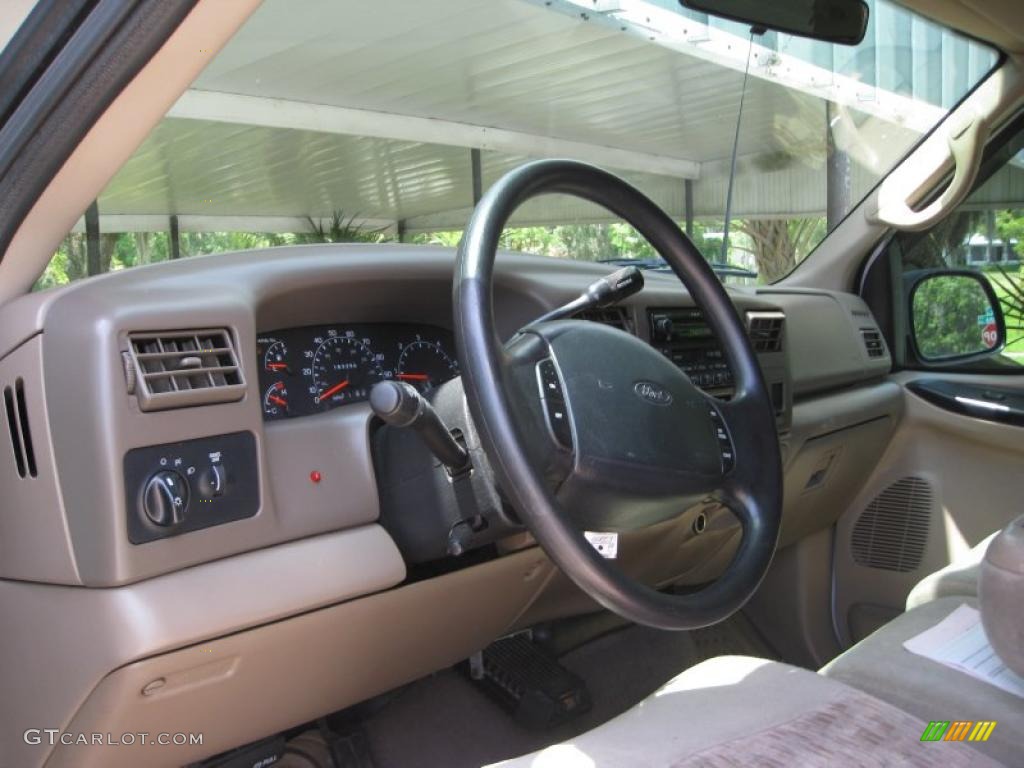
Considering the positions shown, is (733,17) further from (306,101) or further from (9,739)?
(9,739)

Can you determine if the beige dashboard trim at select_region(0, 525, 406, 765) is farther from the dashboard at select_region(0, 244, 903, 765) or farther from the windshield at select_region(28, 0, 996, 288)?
the windshield at select_region(28, 0, 996, 288)

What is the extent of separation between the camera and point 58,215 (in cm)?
138

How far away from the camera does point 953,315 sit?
2.97 m

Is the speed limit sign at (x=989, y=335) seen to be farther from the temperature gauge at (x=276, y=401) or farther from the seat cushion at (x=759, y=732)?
the temperature gauge at (x=276, y=401)

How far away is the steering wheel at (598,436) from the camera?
1147 millimetres

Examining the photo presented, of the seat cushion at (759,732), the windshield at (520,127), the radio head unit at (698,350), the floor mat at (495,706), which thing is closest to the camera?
the seat cushion at (759,732)

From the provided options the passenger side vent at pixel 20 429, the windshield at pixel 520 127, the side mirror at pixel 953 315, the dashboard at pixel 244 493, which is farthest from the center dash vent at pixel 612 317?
the side mirror at pixel 953 315

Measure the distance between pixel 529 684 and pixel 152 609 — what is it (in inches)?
50.3

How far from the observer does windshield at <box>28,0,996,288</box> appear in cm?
172

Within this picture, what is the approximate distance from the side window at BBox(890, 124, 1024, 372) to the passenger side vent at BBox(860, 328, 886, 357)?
15 cm

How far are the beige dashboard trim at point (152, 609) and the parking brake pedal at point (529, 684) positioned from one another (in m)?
0.92

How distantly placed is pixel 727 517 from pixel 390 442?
1100 millimetres

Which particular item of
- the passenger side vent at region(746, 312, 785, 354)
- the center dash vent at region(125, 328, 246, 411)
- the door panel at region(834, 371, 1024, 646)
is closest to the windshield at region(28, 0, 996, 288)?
the passenger side vent at region(746, 312, 785, 354)

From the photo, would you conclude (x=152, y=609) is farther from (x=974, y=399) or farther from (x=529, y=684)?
(x=974, y=399)
